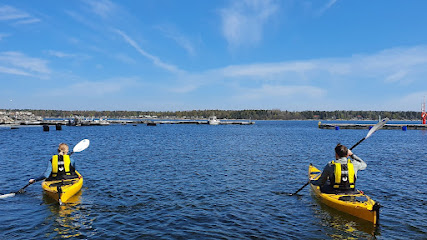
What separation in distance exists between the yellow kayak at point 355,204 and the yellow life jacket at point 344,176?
405 mm

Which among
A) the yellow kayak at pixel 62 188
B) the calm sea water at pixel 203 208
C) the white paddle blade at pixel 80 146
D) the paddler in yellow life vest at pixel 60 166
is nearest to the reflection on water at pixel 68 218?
the calm sea water at pixel 203 208

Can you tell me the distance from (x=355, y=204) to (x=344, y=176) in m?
1.19

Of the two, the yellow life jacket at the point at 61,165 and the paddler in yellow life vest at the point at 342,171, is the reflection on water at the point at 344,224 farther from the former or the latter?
the yellow life jacket at the point at 61,165

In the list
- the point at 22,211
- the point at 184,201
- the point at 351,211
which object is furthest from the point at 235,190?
the point at 22,211

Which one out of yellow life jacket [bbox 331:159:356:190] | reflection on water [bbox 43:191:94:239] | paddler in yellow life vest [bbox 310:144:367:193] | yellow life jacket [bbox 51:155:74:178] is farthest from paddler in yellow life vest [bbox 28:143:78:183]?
yellow life jacket [bbox 331:159:356:190]

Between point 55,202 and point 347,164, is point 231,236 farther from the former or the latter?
point 55,202

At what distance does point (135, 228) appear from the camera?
11.4 m

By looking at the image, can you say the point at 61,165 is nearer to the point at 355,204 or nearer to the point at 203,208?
the point at 203,208

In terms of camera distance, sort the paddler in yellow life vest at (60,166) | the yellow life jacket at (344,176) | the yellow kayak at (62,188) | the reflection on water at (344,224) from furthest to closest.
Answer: the paddler in yellow life vest at (60,166) → the yellow kayak at (62,188) → the yellow life jacket at (344,176) → the reflection on water at (344,224)

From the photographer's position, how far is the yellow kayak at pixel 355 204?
37.5 ft

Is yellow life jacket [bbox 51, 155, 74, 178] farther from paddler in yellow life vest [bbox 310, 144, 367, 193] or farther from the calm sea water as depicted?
paddler in yellow life vest [bbox 310, 144, 367, 193]

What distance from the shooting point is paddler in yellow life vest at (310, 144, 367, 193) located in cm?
1223

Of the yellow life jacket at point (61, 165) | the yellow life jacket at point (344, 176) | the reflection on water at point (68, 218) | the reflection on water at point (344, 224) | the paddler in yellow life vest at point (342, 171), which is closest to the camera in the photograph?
the reflection on water at point (344, 224)

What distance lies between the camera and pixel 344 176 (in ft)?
41.2
